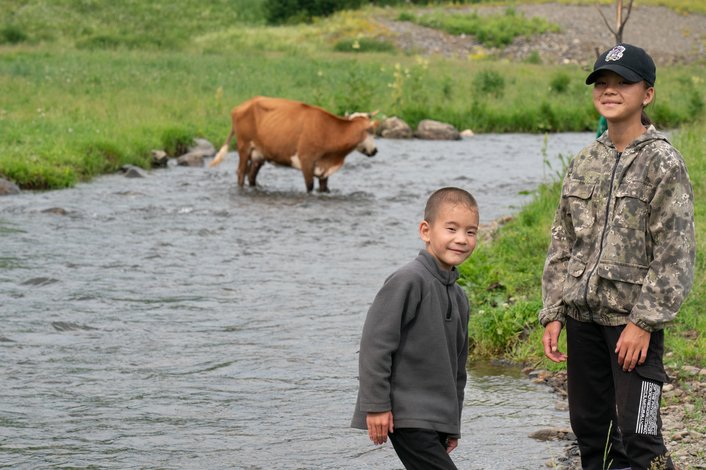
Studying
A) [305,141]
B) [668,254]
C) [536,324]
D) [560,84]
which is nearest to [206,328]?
[536,324]

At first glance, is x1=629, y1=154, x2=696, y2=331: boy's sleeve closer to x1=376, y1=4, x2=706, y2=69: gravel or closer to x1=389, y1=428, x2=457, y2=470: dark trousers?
x1=389, y1=428, x2=457, y2=470: dark trousers

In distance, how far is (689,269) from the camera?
14.6ft

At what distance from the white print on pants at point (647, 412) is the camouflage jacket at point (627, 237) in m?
0.25

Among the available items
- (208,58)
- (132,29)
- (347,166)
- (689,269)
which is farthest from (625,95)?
(132,29)

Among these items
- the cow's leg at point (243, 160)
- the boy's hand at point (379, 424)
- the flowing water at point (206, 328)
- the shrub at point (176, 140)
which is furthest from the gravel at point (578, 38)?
the boy's hand at point (379, 424)

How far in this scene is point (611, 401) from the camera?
4.81 meters

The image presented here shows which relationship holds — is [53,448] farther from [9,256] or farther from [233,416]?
[9,256]

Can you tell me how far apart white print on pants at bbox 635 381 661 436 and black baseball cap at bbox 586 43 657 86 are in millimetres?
1202

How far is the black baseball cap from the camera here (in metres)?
4.61

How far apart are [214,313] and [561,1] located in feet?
181

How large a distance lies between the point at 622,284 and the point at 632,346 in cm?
26

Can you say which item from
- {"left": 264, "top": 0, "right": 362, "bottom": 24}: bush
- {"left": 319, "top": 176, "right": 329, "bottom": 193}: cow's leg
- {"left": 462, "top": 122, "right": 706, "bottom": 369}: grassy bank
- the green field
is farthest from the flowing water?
{"left": 264, "top": 0, "right": 362, "bottom": 24}: bush

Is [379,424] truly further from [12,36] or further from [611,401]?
[12,36]

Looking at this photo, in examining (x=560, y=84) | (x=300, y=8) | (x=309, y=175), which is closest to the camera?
(x=309, y=175)
